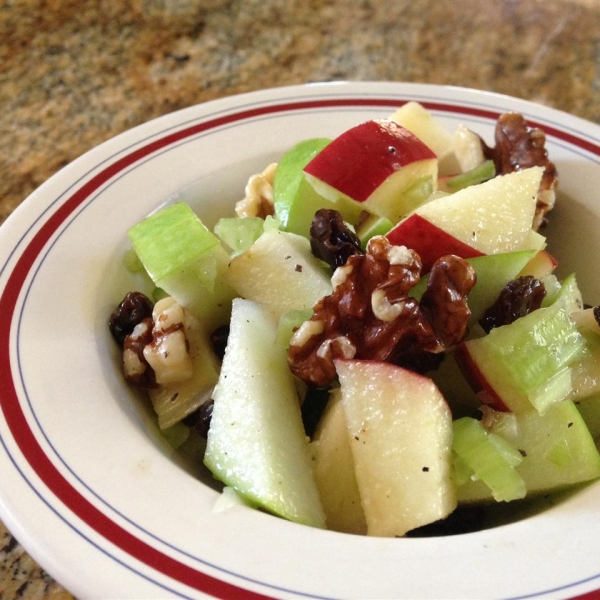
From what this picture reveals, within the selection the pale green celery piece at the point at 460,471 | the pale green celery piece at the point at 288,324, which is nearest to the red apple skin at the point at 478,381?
the pale green celery piece at the point at 460,471

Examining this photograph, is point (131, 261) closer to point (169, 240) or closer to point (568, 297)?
point (169, 240)

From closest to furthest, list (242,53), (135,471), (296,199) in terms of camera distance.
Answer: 1. (135,471)
2. (296,199)
3. (242,53)

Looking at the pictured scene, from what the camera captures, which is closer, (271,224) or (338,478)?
(338,478)

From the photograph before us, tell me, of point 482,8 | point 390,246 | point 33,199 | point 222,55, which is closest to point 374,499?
point 390,246

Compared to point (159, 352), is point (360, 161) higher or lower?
higher

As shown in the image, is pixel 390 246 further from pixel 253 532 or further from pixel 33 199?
pixel 33 199

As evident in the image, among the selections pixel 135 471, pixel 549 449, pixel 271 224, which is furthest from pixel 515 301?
pixel 135 471

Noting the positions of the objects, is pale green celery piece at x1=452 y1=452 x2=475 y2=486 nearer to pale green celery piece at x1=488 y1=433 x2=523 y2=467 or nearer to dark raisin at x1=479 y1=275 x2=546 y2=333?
pale green celery piece at x1=488 y1=433 x2=523 y2=467
